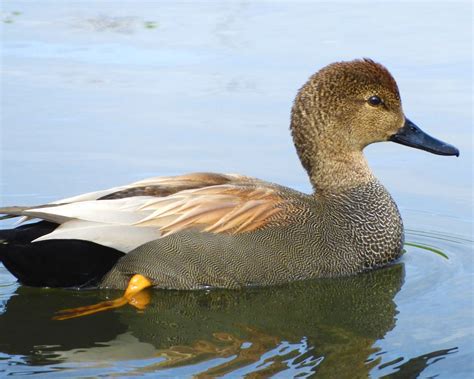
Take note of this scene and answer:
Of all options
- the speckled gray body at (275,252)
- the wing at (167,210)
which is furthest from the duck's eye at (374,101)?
the wing at (167,210)

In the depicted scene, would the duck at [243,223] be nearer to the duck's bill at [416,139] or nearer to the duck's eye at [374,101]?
the duck's eye at [374,101]

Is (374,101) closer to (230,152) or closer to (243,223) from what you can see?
(243,223)

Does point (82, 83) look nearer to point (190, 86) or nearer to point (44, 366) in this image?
point (190, 86)

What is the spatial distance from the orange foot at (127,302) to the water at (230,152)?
8 cm

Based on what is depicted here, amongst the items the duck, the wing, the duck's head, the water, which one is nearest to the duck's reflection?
the water

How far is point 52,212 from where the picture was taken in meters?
7.05

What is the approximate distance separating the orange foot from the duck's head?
151cm

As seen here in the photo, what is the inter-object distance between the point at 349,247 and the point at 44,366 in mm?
2437

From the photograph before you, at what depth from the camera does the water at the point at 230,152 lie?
6.23 meters

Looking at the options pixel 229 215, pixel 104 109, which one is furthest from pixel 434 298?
pixel 104 109

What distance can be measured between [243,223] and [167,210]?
1.53 feet

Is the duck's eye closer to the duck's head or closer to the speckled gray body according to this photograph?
the duck's head

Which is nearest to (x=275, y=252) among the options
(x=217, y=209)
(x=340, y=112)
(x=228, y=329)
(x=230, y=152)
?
(x=217, y=209)

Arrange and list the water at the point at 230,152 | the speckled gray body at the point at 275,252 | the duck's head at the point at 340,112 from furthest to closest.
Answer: the duck's head at the point at 340,112 < the speckled gray body at the point at 275,252 < the water at the point at 230,152
